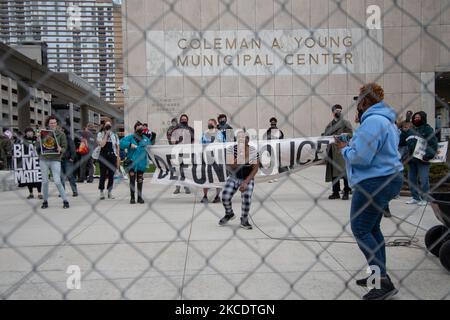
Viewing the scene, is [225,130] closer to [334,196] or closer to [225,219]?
[225,219]

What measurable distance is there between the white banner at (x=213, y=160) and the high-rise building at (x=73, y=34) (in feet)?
22.1

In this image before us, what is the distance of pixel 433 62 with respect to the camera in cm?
1761

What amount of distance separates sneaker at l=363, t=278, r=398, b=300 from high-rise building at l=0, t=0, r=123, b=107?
8.30ft

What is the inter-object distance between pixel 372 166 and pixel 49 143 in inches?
212

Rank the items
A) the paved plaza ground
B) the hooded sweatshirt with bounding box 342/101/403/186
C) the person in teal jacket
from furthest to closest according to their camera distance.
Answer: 1. the person in teal jacket
2. the paved plaza ground
3. the hooded sweatshirt with bounding box 342/101/403/186

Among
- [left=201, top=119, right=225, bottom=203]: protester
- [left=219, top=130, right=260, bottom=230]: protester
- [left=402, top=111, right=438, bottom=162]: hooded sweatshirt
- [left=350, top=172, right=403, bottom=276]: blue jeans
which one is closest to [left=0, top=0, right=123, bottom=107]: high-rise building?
[left=350, top=172, right=403, bottom=276]: blue jeans

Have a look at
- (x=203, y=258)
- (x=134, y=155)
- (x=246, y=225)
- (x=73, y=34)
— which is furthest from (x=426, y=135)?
(x=73, y=34)

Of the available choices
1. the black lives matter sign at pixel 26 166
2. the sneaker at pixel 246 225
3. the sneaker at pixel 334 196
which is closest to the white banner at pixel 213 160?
the sneaker at pixel 334 196

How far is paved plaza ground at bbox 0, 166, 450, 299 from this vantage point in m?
3.50

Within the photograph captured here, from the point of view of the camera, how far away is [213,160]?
8.48 metres

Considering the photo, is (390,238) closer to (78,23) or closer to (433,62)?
(78,23)

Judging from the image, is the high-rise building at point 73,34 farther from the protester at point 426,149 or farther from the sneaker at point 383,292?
the protester at point 426,149

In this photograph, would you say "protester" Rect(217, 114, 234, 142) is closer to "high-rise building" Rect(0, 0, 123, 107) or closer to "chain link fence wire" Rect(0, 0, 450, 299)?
"chain link fence wire" Rect(0, 0, 450, 299)
